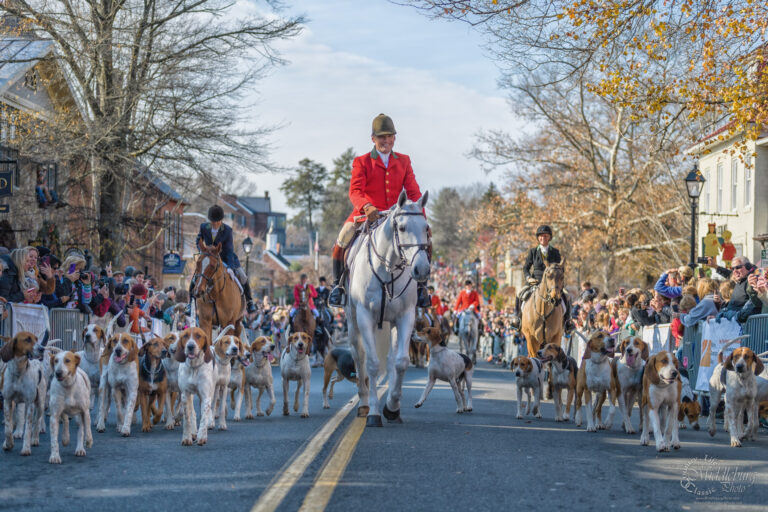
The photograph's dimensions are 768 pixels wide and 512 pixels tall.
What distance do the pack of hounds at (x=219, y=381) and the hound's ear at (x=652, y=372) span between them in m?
0.01

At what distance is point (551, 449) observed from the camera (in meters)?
9.57

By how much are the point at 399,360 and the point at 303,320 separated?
1274 centimetres

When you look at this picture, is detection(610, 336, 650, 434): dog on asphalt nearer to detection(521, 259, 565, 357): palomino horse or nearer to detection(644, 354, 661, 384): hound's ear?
detection(644, 354, 661, 384): hound's ear

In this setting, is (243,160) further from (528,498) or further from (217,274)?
(528,498)

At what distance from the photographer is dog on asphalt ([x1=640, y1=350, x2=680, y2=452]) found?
9.90 metres

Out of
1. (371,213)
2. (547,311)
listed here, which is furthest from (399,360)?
(547,311)

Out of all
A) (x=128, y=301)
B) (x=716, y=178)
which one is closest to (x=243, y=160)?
(x=128, y=301)

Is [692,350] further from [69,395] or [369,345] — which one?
[69,395]

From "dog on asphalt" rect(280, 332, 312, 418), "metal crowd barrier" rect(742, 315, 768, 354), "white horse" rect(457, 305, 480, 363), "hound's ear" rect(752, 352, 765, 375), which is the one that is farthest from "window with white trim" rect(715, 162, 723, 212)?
"hound's ear" rect(752, 352, 765, 375)

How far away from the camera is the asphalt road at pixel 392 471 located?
675 cm

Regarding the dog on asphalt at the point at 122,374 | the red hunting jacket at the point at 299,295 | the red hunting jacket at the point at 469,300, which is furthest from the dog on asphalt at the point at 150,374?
the red hunting jacket at the point at 469,300

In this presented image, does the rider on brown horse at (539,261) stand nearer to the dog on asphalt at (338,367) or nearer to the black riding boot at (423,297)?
the dog on asphalt at (338,367)

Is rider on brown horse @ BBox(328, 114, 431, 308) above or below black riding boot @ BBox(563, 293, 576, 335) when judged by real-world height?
above

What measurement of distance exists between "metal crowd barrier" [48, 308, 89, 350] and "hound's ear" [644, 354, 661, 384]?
934 centimetres
